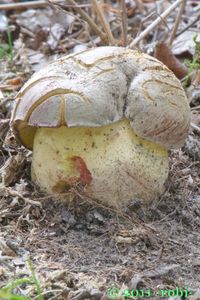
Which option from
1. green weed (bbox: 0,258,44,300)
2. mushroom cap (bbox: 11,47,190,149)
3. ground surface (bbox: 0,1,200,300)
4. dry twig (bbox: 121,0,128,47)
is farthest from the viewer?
dry twig (bbox: 121,0,128,47)

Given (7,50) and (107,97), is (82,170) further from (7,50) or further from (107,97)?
(7,50)

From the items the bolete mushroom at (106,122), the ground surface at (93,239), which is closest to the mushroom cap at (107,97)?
the bolete mushroom at (106,122)

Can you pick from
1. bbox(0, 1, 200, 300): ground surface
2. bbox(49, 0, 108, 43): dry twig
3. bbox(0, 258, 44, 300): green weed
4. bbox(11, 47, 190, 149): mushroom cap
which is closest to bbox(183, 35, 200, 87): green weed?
bbox(49, 0, 108, 43): dry twig

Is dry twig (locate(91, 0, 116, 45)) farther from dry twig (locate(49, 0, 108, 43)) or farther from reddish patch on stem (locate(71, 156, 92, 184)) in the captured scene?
reddish patch on stem (locate(71, 156, 92, 184))

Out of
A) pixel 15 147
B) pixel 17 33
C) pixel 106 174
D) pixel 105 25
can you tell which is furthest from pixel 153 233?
pixel 17 33

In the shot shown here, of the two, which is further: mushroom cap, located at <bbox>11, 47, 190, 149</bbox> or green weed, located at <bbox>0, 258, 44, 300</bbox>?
mushroom cap, located at <bbox>11, 47, 190, 149</bbox>

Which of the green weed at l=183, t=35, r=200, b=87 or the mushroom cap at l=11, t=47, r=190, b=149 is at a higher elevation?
the mushroom cap at l=11, t=47, r=190, b=149

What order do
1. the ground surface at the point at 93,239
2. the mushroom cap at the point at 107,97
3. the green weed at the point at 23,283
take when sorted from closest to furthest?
1. the green weed at the point at 23,283
2. the ground surface at the point at 93,239
3. the mushroom cap at the point at 107,97

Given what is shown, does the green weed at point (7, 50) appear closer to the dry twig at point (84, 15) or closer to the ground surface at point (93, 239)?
the dry twig at point (84, 15)
